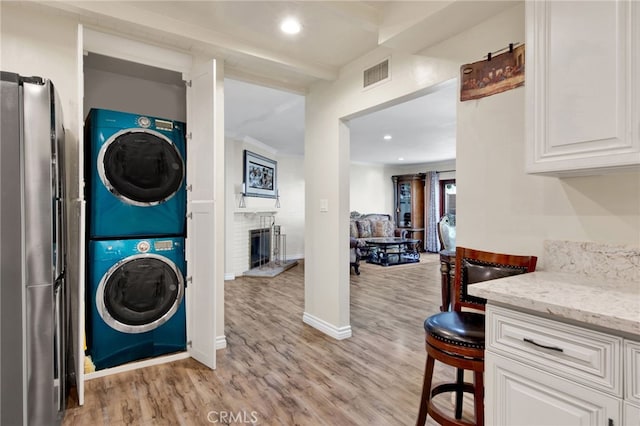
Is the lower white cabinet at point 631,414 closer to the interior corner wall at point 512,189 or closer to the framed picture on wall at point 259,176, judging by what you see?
the interior corner wall at point 512,189

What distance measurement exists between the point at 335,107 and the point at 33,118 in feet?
7.40

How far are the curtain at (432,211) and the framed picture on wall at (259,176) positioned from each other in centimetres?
438

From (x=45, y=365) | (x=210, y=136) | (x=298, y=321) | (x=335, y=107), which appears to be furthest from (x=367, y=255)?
(x=45, y=365)

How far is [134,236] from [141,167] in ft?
1.67

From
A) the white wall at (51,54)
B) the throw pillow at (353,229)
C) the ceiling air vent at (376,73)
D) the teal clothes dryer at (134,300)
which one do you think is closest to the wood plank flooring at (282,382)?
the teal clothes dryer at (134,300)

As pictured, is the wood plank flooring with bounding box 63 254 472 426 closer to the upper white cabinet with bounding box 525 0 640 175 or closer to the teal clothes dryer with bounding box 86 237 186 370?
the teal clothes dryer with bounding box 86 237 186 370

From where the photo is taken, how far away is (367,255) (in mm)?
7809

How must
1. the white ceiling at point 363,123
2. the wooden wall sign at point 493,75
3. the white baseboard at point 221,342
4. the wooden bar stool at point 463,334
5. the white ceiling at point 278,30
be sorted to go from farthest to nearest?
the white ceiling at point 363,123, the white baseboard at point 221,342, the white ceiling at point 278,30, the wooden wall sign at point 493,75, the wooden bar stool at point 463,334

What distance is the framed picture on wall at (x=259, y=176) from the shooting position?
20.0 ft

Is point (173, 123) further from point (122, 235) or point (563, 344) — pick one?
point (563, 344)

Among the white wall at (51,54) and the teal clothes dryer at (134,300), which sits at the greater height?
the white wall at (51,54)

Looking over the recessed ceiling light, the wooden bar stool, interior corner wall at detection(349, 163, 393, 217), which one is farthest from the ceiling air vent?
interior corner wall at detection(349, 163, 393, 217)

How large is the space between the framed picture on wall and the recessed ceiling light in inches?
148

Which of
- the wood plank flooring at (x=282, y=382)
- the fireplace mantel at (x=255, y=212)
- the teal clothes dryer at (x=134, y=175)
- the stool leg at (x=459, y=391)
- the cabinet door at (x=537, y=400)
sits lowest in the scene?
the wood plank flooring at (x=282, y=382)
